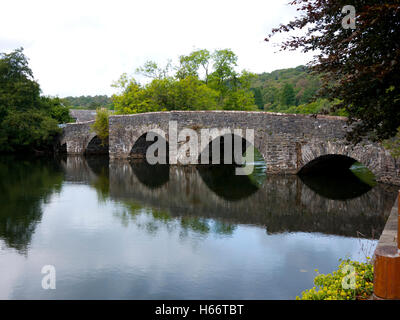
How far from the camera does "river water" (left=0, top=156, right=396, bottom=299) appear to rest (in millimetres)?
5164

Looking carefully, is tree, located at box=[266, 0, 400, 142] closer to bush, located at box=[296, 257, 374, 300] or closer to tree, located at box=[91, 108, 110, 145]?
bush, located at box=[296, 257, 374, 300]

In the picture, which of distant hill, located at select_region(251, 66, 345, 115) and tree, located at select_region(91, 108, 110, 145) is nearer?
tree, located at select_region(91, 108, 110, 145)

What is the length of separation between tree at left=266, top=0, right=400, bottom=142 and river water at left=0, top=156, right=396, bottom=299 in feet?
7.58

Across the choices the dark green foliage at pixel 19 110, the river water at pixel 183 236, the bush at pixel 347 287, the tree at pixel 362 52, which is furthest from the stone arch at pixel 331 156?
the dark green foliage at pixel 19 110

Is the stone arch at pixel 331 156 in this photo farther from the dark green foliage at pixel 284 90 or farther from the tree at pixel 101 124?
the dark green foliage at pixel 284 90

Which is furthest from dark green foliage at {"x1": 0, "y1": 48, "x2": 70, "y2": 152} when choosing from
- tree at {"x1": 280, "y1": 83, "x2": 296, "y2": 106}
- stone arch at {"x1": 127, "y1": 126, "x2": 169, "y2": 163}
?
tree at {"x1": 280, "y1": 83, "x2": 296, "y2": 106}

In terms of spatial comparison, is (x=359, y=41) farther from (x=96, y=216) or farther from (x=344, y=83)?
(x=96, y=216)

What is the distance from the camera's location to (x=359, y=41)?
5.06m

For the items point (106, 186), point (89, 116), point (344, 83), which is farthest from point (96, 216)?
point (89, 116)

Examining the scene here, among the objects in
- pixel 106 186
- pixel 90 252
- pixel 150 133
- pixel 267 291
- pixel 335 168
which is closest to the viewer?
pixel 267 291

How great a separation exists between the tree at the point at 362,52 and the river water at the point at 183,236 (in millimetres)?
2309

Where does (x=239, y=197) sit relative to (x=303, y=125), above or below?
below

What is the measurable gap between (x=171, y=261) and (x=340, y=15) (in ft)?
13.9

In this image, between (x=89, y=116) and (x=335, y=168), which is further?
(x=89, y=116)
